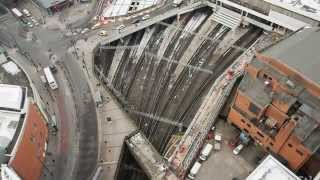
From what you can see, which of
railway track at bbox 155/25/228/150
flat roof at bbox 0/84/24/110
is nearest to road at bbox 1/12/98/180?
flat roof at bbox 0/84/24/110

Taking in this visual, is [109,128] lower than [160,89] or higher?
lower

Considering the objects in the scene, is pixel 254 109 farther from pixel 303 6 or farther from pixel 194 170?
pixel 303 6

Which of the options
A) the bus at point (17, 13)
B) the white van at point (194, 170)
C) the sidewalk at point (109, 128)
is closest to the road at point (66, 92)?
the sidewalk at point (109, 128)

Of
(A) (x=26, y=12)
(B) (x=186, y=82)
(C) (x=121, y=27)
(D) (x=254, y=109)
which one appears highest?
(C) (x=121, y=27)

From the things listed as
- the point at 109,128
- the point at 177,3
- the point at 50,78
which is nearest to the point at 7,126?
the point at 109,128

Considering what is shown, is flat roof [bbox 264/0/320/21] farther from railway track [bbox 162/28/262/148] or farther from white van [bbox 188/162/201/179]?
white van [bbox 188/162/201/179]

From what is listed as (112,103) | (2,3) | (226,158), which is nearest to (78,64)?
(112,103)
